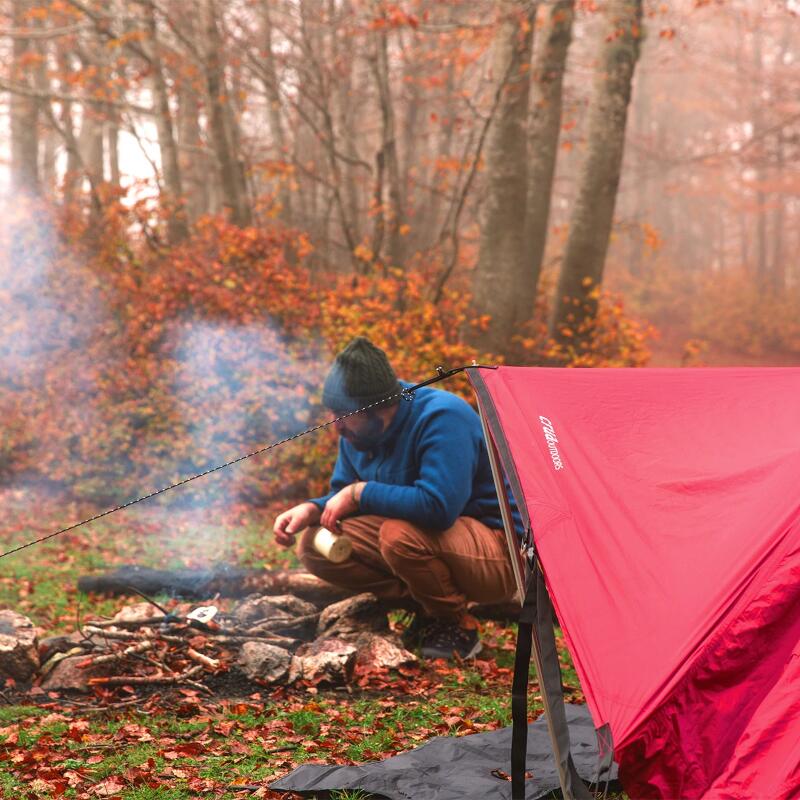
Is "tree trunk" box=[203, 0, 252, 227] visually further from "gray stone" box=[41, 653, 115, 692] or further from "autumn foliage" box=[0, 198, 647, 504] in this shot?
"gray stone" box=[41, 653, 115, 692]

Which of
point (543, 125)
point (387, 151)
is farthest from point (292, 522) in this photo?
point (387, 151)

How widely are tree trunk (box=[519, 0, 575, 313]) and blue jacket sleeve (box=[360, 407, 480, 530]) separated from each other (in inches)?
221

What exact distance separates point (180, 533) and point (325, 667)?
4.00m

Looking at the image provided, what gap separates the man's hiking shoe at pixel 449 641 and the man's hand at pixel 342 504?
0.72 m

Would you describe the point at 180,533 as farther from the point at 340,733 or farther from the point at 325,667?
the point at 340,733

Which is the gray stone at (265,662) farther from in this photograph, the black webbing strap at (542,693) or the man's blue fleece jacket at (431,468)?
the black webbing strap at (542,693)

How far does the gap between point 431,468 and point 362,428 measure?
41 cm

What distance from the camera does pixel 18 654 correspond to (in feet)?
13.2

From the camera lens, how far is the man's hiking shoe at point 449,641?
14.1 feet

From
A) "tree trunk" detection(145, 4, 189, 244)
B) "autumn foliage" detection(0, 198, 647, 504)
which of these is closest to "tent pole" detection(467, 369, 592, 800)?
"autumn foliage" detection(0, 198, 647, 504)

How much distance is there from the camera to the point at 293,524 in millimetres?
4320

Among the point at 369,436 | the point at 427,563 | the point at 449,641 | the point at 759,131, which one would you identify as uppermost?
the point at 759,131

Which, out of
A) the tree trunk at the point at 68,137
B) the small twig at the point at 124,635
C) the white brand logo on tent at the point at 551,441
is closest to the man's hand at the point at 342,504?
the small twig at the point at 124,635

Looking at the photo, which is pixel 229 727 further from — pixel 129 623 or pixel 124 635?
pixel 129 623
